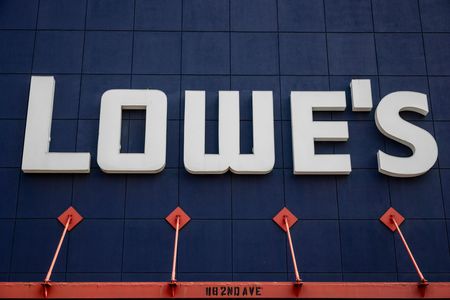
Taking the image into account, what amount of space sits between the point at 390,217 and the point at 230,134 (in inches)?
200

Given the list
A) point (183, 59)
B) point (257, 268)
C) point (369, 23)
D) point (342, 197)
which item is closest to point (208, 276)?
point (257, 268)

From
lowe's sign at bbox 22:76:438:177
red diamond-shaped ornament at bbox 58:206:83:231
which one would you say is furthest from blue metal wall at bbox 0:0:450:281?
lowe's sign at bbox 22:76:438:177

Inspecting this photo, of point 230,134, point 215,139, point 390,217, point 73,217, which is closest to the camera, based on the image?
point 73,217

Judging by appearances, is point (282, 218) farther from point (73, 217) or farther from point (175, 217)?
point (73, 217)

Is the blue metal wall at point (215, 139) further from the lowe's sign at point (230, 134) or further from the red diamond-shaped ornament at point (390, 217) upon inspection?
the lowe's sign at point (230, 134)

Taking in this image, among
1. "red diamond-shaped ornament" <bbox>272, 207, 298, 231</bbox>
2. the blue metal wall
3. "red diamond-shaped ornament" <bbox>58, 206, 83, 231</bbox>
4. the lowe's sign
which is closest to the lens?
the blue metal wall

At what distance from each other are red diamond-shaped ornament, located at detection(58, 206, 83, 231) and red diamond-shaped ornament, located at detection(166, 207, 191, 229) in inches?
97.2

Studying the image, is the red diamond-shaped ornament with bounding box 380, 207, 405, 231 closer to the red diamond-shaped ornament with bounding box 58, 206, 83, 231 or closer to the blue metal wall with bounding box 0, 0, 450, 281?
the blue metal wall with bounding box 0, 0, 450, 281

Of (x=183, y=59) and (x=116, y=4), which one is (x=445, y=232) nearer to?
(x=183, y=59)

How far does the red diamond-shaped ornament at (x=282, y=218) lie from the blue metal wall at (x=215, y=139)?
18 cm

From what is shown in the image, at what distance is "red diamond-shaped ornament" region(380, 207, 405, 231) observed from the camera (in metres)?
16.4

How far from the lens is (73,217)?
53.5 ft

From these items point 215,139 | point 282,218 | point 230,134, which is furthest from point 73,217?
point 282,218

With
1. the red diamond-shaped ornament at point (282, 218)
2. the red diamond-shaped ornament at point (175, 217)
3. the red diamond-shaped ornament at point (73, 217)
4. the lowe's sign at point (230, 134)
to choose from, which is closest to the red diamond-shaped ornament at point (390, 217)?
the lowe's sign at point (230, 134)
